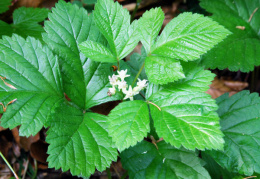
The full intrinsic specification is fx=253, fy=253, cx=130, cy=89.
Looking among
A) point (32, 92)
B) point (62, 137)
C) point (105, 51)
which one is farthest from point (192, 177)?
point (32, 92)

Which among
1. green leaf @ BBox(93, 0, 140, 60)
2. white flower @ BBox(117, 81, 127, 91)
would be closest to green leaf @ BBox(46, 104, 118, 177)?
white flower @ BBox(117, 81, 127, 91)

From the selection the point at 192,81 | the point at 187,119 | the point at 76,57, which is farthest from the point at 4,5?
the point at 187,119

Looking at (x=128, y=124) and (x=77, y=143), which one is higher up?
(x=128, y=124)

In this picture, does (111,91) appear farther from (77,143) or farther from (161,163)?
(161,163)

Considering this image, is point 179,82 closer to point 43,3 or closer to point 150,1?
point 150,1

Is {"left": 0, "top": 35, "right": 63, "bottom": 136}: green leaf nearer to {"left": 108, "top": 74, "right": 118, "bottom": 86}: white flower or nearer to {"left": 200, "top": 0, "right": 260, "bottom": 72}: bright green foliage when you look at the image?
{"left": 108, "top": 74, "right": 118, "bottom": 86}: white flower
